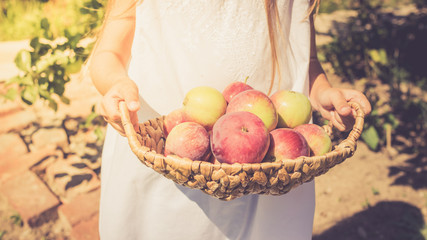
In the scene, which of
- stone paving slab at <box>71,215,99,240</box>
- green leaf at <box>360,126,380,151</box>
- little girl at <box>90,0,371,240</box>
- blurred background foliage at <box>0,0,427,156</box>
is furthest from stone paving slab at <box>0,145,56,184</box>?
green leaf at <box>360,126,380,151</box>

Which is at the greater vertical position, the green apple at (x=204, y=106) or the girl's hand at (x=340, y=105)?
the green apple at (x=204, y=106)

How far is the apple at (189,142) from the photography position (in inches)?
37.8

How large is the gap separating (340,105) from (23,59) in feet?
6.54

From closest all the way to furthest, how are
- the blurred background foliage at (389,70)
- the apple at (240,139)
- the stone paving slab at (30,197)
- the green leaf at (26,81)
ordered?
the apple at (240,139) → the stone paving slab at (30,197) → the green leaf at (26,81) → the blurred background foliage at (389,70)

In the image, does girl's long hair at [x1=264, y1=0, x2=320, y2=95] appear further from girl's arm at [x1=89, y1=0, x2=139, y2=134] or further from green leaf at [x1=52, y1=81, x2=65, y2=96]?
green leaf at [x1=52, y1=81, x2=65, y2=96]

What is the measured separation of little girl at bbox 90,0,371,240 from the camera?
3.93 ft

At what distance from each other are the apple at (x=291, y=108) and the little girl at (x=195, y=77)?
112 millimetres

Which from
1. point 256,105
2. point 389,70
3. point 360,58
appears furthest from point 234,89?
point 360,58

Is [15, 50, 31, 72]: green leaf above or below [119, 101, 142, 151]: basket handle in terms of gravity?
below

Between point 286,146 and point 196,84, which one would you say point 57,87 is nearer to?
point 196,84

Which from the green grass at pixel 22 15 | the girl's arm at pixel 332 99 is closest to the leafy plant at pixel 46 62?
the girl's arm at pixel 332 99

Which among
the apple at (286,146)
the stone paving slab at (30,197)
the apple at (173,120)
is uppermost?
the apple at (173,120)

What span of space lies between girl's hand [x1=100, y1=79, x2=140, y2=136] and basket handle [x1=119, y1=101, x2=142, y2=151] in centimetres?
2

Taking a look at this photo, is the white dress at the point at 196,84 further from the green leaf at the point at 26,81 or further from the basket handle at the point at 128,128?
the green leaf at the point at 26,81
